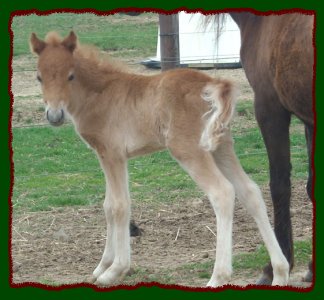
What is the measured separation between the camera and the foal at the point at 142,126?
15.7 feet

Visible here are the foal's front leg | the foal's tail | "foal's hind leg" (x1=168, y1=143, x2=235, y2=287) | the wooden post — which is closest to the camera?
"foal's hind leg" (x1=168, y1=143, x2=235, y2=287)

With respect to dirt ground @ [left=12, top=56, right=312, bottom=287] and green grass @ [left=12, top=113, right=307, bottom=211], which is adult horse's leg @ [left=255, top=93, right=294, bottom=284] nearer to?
dirt ground @ [left=12, top=56, right=312, bottom=287]

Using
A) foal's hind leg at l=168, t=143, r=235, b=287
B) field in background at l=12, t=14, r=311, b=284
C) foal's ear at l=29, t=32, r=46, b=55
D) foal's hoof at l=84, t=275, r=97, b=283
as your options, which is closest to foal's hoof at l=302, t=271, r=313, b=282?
field in background at l=12, t=14, r=311, b=284

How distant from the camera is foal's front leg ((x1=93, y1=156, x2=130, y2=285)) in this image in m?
5.00

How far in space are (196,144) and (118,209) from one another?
2.18ft

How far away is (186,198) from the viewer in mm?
7180

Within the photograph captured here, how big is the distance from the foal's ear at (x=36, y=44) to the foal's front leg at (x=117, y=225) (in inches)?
30.9

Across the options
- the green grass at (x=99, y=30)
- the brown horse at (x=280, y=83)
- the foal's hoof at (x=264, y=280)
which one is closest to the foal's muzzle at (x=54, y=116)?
the brown horse at (x=280, y=83)

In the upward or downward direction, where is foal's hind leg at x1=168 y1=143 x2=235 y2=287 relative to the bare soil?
upward

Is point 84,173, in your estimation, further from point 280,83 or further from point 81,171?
point 280,83

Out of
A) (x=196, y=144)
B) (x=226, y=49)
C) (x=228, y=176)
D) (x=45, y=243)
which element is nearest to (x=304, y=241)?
(x=228, y=176)

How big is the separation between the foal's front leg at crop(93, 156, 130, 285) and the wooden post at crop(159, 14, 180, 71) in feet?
9.23

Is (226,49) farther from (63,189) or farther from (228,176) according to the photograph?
(228,176)

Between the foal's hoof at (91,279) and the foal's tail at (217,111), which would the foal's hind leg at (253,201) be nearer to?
the foal's tail at (217,111)
